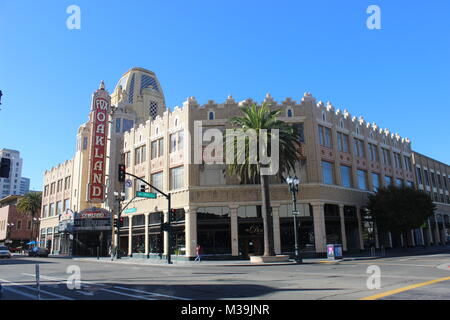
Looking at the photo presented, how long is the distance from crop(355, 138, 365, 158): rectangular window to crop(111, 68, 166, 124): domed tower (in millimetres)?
31131

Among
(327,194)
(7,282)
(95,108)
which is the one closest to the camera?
(7,282)

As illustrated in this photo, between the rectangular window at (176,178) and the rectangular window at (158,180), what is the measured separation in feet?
7.66

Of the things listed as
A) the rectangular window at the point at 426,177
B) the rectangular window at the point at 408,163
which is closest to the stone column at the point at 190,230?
the rectangular window at the point at 408,163

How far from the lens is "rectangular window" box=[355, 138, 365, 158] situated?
45.0 m

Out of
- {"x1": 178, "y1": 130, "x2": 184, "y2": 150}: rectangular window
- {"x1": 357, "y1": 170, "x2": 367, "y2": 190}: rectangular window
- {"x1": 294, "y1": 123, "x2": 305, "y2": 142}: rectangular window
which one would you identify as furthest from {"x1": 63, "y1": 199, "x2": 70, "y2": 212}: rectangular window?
{"x1": 357, "y1": 170, "x2": 367, "y2": 190}: rectangular window

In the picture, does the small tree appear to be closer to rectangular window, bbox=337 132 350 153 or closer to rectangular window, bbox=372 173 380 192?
rectangular window, bbox=372 173 380 192

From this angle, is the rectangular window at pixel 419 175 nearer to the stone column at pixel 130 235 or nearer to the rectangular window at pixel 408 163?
the rectangular window at pixel 408 163

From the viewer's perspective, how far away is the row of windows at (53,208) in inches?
2406

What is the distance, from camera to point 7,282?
16.8 m

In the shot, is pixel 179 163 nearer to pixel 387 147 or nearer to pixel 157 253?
pixel 157 253

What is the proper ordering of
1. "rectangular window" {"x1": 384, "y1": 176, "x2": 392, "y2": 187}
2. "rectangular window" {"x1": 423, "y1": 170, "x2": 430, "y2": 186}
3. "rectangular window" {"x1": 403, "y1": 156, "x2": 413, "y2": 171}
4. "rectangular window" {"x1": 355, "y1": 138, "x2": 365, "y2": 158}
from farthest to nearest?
"rectangular window" {"x1": 423, "y1": 170, "x2": 430, "y2": 186}
"rectangular window" {"x1": 403, "y1": 156, "x2": 413, "y2": 171}
"rectangular window" {"x1": 384, "y1": 176, "x2": 392, "y2": 187}
"rectangular window" {"x1": 355, "y1": 138, "x2": 365, "y2": 158}
